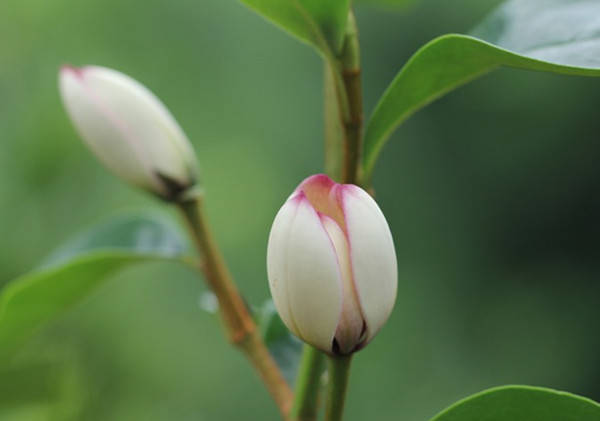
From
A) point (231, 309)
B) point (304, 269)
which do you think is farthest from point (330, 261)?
point (231, 309)

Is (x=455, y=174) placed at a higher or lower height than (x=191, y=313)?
higher

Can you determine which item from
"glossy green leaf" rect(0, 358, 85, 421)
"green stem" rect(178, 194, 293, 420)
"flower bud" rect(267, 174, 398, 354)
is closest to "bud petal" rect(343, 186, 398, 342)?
"flower bud" rect(267, 174, 398, 354)

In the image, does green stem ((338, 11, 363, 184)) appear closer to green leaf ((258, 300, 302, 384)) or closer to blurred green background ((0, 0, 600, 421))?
green leaf ((258, 300, 302, 384))

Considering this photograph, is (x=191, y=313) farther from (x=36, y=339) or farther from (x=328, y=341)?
(x=328, y=341)

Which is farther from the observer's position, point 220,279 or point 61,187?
point 61,187

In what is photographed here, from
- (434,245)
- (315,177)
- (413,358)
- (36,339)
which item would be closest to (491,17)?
(315,177)

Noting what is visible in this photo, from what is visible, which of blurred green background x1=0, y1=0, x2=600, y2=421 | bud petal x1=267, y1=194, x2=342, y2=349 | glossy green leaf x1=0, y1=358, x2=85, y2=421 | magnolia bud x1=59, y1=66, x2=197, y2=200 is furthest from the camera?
blurred green background x1=0, y1=0, x2=600, y2=421
